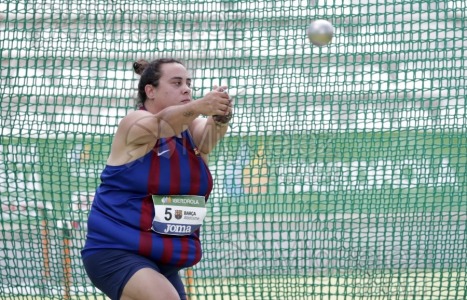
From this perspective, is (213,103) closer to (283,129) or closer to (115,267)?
(115,267)

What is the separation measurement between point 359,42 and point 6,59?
7.91 feet

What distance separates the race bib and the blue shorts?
0.17 metres

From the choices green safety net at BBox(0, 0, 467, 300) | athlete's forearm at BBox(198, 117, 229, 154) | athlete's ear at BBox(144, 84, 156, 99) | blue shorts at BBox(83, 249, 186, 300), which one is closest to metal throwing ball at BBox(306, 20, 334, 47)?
green safety net at BBox(0, 0, 467, 300)

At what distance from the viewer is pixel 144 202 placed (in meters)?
3.63

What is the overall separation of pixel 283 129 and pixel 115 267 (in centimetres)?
199

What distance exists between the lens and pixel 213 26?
5246 millimetres

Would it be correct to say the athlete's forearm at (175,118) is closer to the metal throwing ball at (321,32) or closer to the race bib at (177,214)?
the race bib at (177,214)

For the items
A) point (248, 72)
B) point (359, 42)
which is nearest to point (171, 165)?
point (248, 72)

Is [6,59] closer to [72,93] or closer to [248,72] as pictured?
[72,93]

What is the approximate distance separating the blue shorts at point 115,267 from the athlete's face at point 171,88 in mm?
755

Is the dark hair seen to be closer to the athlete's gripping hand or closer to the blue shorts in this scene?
the athlete's gripping hand

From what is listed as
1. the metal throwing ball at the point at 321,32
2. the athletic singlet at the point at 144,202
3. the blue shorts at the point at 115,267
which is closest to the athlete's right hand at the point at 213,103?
the athletic singlet at the point at 144,202

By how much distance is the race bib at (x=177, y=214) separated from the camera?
11.9ft

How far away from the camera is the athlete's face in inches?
149
